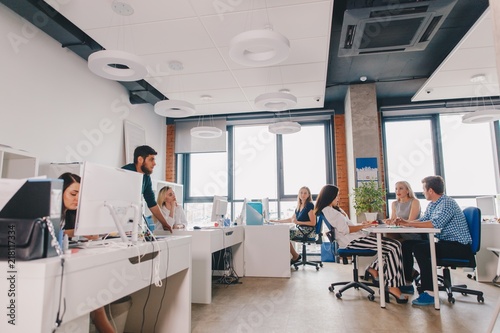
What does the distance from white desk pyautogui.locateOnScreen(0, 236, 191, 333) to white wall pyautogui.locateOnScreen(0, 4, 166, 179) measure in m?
2.67

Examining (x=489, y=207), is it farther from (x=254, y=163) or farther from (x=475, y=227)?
(x=254, y=163)

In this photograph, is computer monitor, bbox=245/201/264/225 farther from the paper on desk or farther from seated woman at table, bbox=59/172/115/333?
the paper on desk

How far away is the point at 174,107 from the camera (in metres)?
4.54

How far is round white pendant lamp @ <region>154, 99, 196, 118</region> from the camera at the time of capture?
453 cm

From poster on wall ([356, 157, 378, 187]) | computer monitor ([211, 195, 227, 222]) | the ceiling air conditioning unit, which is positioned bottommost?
computer monitor ([211, 195, 227, 222])

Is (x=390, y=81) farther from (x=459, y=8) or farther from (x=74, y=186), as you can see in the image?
(x=74, y=186)

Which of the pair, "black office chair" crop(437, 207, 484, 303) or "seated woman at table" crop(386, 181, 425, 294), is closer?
"black office chair" crop(437, 207, 484, 303)

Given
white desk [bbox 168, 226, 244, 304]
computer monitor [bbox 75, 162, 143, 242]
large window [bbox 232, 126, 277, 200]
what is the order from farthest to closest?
large window [bbox 232, 126, 277, 200] < white desk [bbox 168, 226, 244, 304] < computer monitor [bbox 75, 162, 143, 242]

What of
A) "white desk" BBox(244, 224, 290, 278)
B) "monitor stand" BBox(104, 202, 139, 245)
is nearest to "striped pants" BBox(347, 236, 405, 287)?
"white desk" BBox(244, 224, 290, 278)

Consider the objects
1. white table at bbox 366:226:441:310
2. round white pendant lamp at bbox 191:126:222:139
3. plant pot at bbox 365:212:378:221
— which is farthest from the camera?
round white pendant lamp at bbox 191:126:222:139

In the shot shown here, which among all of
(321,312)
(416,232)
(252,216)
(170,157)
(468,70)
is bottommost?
(321,312)

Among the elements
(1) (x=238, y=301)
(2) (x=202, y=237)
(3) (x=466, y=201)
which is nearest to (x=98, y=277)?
(2) (x=202, y=237)

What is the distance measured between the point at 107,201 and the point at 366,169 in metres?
5.14

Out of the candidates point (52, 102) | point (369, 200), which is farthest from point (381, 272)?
point (52, 102)
